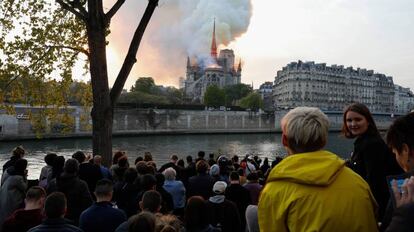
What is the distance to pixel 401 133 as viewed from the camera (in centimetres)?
203

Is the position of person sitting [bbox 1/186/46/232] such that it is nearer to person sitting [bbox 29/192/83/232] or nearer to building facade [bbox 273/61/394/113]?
person sitting [bbox 29/192/83/232]

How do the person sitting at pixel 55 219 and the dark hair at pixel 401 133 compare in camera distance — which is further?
the person sitting at pixel 55 219

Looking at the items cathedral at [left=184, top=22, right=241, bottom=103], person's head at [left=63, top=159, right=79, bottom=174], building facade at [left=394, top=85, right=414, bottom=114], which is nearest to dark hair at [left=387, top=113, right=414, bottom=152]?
person's head at [left=63, top=159, right=79, bottom=174]

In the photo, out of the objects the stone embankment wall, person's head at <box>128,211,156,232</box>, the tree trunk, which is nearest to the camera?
person's head at <box>128,211,156,232</box>

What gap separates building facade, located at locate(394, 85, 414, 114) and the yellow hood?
14865cm

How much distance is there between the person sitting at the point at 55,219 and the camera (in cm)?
341

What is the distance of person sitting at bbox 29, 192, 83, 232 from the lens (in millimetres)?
3408

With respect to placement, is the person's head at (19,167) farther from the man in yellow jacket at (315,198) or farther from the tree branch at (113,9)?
the man in yellow jacket at (315,198)

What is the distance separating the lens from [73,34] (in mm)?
11031

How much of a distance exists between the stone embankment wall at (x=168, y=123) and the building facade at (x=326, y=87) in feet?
99.6

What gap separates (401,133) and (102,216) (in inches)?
117

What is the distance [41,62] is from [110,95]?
216 cm

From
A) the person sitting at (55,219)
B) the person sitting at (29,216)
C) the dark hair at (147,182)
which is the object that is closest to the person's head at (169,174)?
the dark hair at (147,182)

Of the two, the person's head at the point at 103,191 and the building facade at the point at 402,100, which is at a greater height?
the building facade at the point at 402,100
